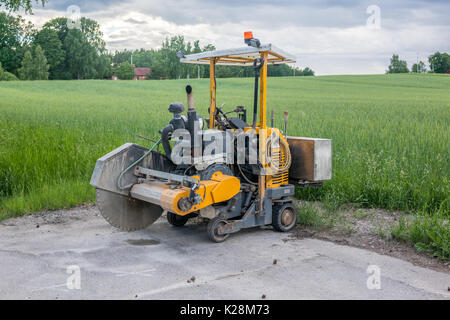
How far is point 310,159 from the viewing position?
6.41 m

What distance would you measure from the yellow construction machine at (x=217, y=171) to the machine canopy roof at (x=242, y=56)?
0.05 ft

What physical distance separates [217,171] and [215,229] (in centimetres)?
70

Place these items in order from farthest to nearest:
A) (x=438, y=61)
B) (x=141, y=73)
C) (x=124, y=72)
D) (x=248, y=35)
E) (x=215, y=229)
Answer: (x=141, y=73), (x=124, y=72), (x=438, y=61), (x=215, y=229), (x=248, y=35)

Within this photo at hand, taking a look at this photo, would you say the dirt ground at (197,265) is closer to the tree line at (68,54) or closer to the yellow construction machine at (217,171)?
the yellow construction machine at (217,171)

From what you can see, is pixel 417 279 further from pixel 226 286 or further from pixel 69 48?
pixel 69 48

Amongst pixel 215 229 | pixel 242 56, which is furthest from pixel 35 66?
pixel 215 229

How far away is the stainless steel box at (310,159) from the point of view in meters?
6.38

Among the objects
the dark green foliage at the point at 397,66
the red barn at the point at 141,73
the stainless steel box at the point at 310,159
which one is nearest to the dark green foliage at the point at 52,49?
the red barn at the point at 141,73

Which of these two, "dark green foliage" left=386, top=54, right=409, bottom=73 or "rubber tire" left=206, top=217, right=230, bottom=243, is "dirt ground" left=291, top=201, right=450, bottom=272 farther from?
"dark green foliage" left=386, top=54, right=409, bottom=73

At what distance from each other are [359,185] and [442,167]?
1.69 metres

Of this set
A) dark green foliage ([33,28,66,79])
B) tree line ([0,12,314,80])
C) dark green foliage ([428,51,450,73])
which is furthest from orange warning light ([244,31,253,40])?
dark green foliage ([428,51,450,73])

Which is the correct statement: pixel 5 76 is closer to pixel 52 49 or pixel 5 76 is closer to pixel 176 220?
pixel 52 49

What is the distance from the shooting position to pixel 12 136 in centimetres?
991
